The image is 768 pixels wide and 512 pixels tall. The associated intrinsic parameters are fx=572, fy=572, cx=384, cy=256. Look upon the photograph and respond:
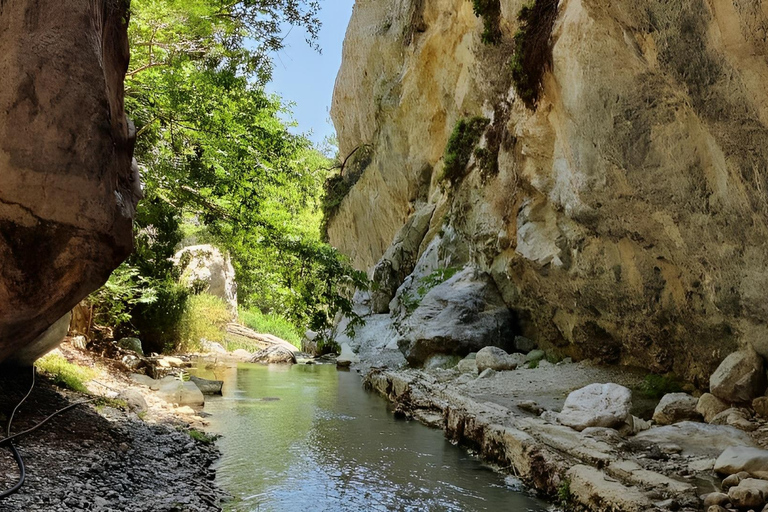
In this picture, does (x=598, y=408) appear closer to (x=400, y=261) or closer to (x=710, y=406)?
(x=710, y=406)

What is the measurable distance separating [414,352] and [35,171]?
10805 millimetres

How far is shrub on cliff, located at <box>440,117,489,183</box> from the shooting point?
15.9 m

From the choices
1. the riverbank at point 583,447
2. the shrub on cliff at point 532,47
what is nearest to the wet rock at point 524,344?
the riverbank at point 583,447

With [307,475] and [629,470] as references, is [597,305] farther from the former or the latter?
[307,475]

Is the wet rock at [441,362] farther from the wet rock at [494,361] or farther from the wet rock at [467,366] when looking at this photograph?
the wet rock at [494,361]

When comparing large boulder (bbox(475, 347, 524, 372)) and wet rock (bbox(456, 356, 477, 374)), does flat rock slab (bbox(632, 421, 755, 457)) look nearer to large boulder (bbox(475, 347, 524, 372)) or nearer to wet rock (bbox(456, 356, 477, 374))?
large boulder (bbox(475, 347, 524, 372))

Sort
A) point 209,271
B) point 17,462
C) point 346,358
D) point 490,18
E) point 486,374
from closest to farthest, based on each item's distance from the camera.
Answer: point 17,462 < point 486,374 < point 490,18 < point 346,358 < point 209,271

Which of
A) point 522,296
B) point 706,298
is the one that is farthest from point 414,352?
point 706,298

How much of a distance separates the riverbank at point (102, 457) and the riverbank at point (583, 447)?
10.8 feet

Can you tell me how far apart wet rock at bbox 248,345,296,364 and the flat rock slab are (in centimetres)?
1558

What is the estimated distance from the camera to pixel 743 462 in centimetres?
475

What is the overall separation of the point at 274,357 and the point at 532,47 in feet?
47.3

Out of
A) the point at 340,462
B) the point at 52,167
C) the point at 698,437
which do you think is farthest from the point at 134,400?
the point at 698,437

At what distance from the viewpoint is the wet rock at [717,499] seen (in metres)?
4.22
